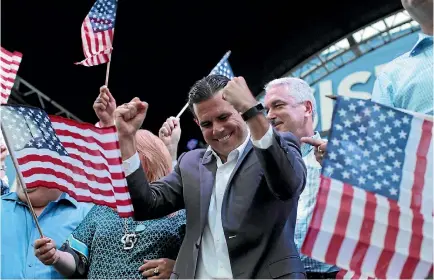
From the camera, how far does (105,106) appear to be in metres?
3.04

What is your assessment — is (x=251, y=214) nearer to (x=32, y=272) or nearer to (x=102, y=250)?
(x=102, y=250)

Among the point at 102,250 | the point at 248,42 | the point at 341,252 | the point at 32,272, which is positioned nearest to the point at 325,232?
the point at 341,252

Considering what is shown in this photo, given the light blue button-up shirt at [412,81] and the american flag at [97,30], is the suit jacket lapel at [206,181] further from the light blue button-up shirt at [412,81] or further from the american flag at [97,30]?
the american flag at [97,30]

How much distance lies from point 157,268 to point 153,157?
0.55 meters

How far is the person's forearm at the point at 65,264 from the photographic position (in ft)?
10.5

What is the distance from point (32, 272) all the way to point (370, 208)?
186cm

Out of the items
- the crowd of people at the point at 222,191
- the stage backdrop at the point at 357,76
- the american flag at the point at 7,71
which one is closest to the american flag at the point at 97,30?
the american flag at the point at 7,71

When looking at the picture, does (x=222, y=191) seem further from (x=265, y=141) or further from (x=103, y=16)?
(x=103, y=16)

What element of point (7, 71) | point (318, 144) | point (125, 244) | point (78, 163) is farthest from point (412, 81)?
point (7, 71)

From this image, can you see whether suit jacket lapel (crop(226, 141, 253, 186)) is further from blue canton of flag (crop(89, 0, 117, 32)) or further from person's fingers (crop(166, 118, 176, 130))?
blue canton of flag (crop(89, 0, 117, 32))

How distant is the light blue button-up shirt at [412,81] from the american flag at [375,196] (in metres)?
0.32

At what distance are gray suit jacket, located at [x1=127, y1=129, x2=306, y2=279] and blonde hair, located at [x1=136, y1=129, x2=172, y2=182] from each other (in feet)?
1.31

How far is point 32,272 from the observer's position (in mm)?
3482

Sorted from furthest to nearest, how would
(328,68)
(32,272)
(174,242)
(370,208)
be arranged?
(328,68) → (32,272) → (174,242) → (370,208)
